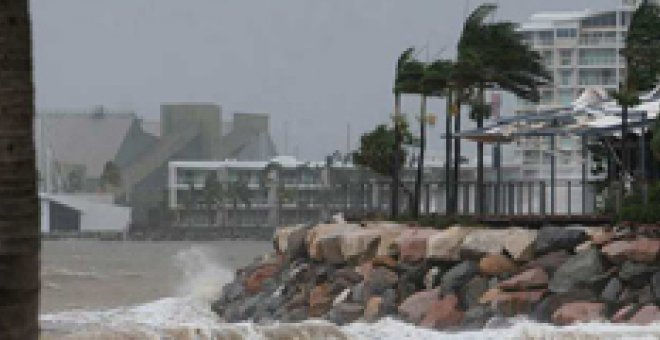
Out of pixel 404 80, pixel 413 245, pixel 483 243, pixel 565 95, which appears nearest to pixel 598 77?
pixel 565 95

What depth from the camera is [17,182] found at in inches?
252

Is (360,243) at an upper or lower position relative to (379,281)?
upper

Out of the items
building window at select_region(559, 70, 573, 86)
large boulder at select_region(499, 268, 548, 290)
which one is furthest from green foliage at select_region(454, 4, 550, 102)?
building window at select_region(559, 70, 573, 86)

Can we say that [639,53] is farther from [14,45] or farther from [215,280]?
[14,45]

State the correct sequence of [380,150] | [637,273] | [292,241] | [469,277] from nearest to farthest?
[637,273], [469,277], [292,241], [380,150]

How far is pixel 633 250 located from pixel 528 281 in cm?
159

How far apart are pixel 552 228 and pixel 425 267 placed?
9.35 feet

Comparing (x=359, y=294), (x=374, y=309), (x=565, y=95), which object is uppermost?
(x=565, y=95)

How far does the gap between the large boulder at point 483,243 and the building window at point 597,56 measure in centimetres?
13801

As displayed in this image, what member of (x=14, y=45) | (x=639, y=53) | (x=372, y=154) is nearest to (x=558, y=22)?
(x=372, y=154)

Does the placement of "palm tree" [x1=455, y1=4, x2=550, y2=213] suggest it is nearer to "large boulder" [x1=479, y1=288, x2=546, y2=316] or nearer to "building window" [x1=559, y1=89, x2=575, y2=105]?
"large boulder" [x1=479, y1=288, x2=546, y2=316]

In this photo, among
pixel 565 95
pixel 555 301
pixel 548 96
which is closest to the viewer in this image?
pixel 555 301

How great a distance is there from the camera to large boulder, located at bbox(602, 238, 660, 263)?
20500 mm

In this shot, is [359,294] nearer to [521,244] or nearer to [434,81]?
[521,244]
